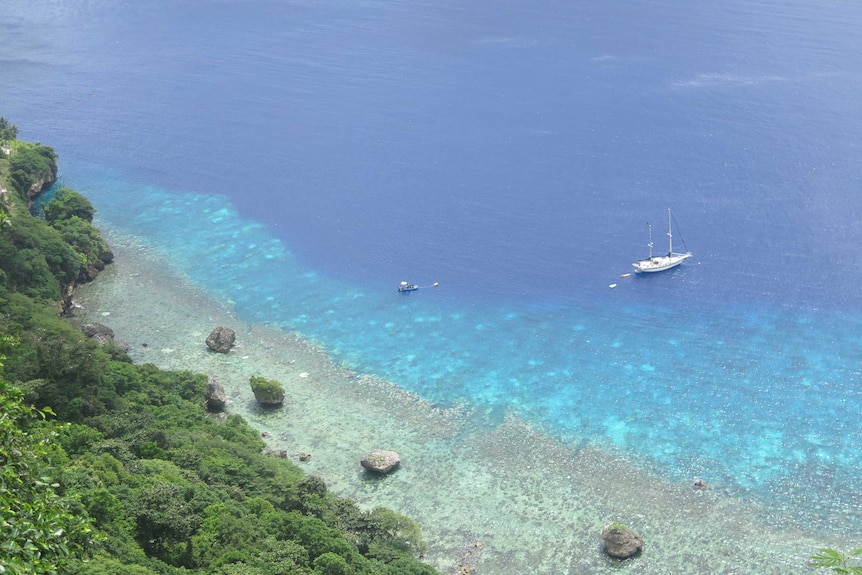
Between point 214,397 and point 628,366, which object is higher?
point 214,397

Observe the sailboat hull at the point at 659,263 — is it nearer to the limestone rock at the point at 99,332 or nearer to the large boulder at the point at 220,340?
the large boulder at the point at 220,340

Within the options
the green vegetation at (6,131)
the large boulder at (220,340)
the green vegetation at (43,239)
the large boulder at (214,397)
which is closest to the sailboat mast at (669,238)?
the large boulder at (220,340)

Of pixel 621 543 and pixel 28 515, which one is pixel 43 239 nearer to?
pixel 621 543

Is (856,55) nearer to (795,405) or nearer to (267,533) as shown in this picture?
(795,405)

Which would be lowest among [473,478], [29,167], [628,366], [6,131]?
[473,478]

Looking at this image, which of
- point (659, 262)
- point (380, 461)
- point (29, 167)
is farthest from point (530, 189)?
point (29, 167)

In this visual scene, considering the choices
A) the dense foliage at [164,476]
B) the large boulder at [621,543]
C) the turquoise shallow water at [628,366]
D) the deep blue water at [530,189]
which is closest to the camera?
the dense foliage at [164,476]

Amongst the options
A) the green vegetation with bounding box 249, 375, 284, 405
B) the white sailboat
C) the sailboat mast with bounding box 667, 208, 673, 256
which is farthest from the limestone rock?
the sailboat mast with bounding box 667, 208, 673, 256

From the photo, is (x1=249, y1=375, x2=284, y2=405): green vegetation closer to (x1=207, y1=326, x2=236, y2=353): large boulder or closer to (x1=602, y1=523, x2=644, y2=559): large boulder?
(x1=207, y1=326, x2=236, y2=353): large boulder
